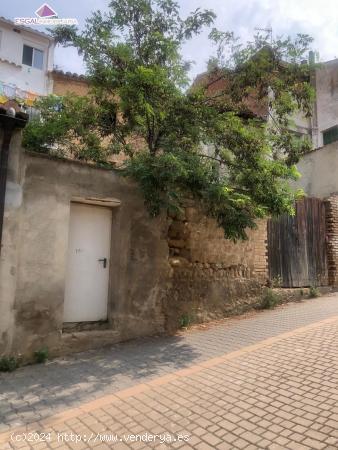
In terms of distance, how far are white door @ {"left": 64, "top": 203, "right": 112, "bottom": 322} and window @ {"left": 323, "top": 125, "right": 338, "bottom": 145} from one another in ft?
57.0

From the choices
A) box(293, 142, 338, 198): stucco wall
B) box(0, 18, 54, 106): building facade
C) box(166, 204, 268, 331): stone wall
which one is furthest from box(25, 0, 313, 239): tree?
box(0, 18, 54, 106): building facade

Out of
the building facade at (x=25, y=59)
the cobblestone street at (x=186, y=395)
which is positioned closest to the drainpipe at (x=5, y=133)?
the cobblestone street at (x=186, y=395)

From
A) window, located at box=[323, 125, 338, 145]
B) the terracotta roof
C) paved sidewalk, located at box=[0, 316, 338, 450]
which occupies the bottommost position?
paved sidewalk, located at box=[0, 316, 338, 450]

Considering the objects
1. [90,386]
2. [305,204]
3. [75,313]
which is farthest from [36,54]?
[90,386]

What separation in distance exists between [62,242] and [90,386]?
2.09 m

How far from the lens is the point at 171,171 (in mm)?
5211

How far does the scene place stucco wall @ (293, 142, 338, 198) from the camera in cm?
1298

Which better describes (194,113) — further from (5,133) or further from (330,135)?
(330,135)

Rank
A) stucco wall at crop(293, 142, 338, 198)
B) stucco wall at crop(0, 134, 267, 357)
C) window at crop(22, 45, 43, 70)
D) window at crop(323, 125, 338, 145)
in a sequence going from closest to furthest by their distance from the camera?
stucco wall at crop(0, 134, 267, 357) → stucco wall at crop(293, 142, 338, 198) → window at crop(22, 45, 43, 70) → window at crop(323, 125, 338, 145)

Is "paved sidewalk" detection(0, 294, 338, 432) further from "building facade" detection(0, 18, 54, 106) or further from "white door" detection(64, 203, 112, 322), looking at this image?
"building facade" detection(0, 18, 54, 106)

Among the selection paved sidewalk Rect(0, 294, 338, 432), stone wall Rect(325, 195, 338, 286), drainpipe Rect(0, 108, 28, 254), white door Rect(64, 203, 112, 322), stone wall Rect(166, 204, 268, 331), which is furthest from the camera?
stone wall Rect(325, 195, 338, 286)

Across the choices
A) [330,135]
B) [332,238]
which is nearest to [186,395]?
[332,238]

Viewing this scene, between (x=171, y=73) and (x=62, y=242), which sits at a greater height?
(x=171, y=73)

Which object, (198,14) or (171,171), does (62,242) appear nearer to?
(171,171)
